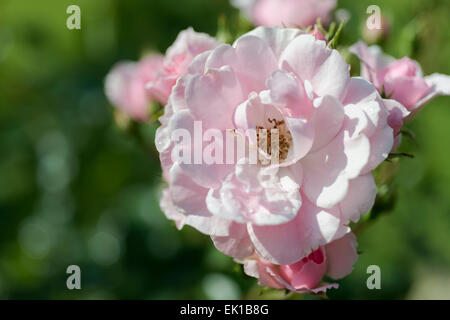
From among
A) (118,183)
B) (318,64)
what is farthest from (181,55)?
(118,183)

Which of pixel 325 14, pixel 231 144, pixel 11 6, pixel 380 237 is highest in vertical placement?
pixel 11 6

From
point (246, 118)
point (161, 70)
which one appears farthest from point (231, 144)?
point (161, 70)

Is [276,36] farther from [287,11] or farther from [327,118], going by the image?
[287,11]

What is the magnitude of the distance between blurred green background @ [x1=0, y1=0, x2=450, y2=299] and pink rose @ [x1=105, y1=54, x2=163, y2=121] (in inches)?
3.5

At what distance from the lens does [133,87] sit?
1.29 metres

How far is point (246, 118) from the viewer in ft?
2.61

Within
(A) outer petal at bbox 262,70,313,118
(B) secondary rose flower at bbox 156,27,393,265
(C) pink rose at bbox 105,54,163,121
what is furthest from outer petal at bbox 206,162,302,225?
(C) pink rose at bbox 105,54,163,121

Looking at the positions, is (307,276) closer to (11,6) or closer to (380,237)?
(380,237)

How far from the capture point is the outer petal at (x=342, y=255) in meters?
0.78

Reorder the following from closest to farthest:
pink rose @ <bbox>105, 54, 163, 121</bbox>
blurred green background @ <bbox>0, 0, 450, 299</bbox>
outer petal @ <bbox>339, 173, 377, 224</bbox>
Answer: outer petal @ <bbox>339, 173, 377, 224</bbox> → pink rose @ <bbox>105, 54, 163, 121</bbox> → blurred green background @ <bbox>0, 0, 450, 299</bbox>

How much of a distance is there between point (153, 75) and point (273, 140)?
0.30 metres

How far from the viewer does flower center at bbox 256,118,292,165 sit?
0.87m

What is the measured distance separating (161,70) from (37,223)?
1.02m

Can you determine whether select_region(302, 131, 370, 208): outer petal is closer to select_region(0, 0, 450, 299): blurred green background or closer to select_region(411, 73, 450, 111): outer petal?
select_region(411, 73, 450, 111): outer petal
